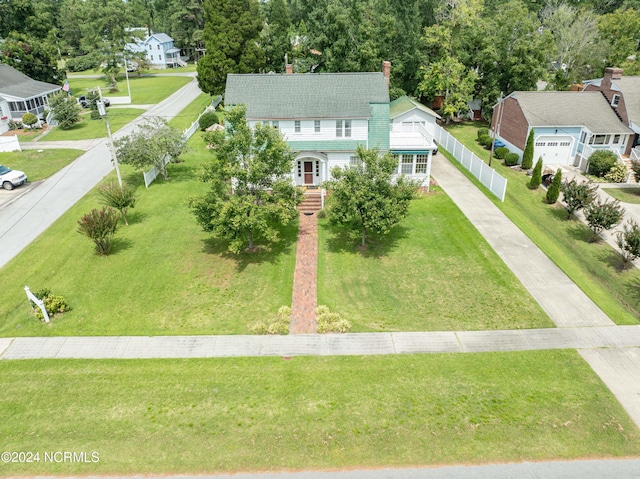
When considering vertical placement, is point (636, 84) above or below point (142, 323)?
above

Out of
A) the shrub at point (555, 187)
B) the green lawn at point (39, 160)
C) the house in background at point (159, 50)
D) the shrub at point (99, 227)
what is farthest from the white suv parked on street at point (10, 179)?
the house in background at point (159, 50)

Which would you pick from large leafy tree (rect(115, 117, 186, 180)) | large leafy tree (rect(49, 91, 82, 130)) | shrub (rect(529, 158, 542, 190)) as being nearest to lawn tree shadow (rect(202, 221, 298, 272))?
large leafy tree (rect(115, 117, 186, 180))

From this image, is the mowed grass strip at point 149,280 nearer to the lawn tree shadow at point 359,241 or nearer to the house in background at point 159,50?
the lawn tree shadow at point 359,241

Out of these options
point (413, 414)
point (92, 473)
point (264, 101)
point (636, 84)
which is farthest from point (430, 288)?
point (636, 84)

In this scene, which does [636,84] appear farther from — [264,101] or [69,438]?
[69,438]

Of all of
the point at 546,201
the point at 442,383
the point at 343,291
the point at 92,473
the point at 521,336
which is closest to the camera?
the point at 92,473
